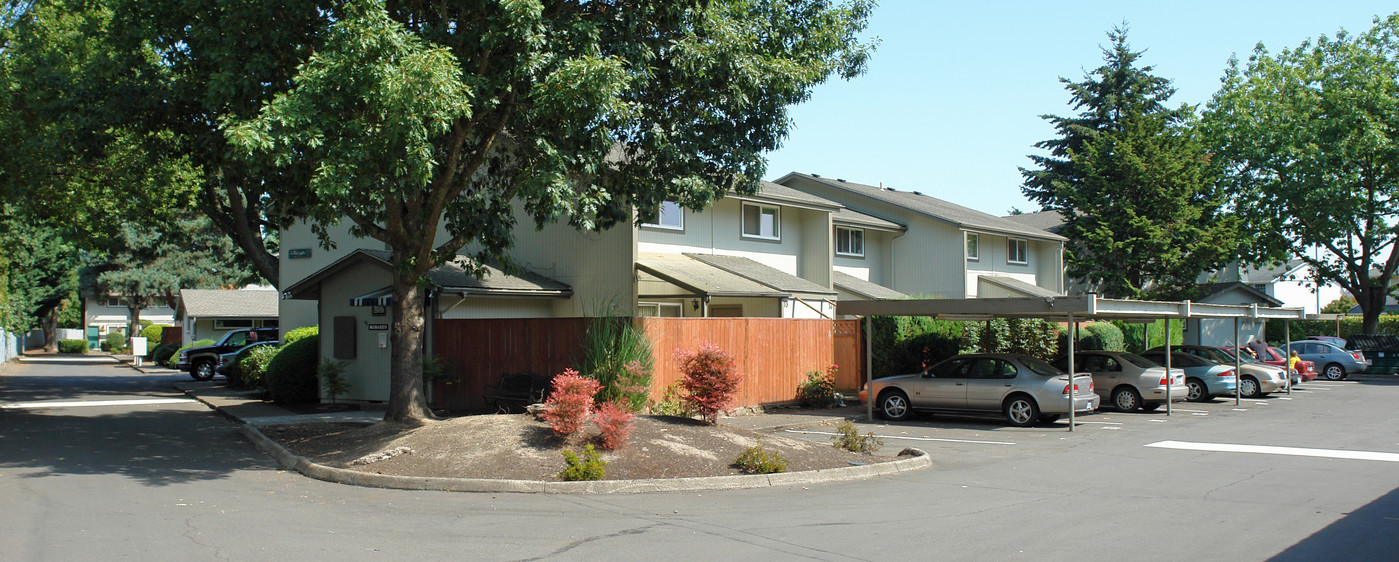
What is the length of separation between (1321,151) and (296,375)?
127ft

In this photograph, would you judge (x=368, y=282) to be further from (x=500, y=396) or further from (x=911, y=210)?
(x=911, y=210)

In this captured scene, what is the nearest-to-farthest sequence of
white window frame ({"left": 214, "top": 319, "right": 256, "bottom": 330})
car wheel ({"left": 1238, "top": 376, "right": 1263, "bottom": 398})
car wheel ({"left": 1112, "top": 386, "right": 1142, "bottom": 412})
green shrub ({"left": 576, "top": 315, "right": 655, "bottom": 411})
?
green shrub ({"left": 576, "top": 315, "right": 655, "bottom": 411}), car wheel ({"left": 1112, "top": 386, "right": 1142, "bottom": 412}), car wheel ({"left": 1238, "top": 376, "right": 1263, "bottom": 398}), white window frame ({"left": 214, "top": 319, "right": 256, "bottom": 330})

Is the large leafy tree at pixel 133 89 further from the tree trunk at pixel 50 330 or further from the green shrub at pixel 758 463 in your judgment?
the tree trunk at pixel 50 330

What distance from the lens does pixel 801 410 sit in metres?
20.2

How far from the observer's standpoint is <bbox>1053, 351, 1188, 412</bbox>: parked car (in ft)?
65.9

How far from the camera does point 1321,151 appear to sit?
3781 centimetres

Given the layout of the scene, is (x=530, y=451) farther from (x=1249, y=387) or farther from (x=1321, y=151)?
(x=1321, y=151)

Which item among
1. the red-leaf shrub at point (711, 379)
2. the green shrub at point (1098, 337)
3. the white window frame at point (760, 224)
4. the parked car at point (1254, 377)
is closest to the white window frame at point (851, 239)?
the white window frame at point (760, 224)

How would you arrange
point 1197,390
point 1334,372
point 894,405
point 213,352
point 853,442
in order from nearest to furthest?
point 853,442 → point 894,405 → point 1197,390 → point 213,352 → point 1334,372

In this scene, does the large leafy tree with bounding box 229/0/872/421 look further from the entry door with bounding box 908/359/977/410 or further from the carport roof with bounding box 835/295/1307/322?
the entry door with bounding box 908/359/977/410

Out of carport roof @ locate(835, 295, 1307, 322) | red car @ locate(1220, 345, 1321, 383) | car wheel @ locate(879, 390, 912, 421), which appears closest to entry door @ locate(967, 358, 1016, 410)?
carport roof @ locate(835, 295, 1307, 322)

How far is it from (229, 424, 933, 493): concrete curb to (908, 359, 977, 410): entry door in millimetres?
6232

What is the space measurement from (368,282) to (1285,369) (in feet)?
82.1

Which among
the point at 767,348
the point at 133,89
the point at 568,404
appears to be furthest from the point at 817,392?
the point at 133,89
